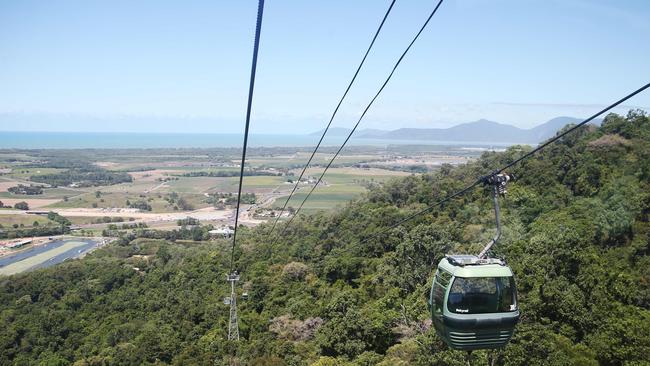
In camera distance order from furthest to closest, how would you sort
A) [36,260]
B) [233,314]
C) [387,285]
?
[36,260], [387,285], [233,314]

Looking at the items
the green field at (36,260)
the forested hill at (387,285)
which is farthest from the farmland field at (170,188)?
the forested hill at (387,285)

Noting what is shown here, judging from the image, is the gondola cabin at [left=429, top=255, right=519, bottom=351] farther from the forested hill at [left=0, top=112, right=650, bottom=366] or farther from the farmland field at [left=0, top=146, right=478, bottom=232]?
the farmland field at [left=0, top=146, right=478, bottom=232]

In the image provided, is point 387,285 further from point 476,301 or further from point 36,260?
point 36,260

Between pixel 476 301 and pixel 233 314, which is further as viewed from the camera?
pixel 233 314

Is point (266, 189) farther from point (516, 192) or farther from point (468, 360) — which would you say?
point (468, 360)

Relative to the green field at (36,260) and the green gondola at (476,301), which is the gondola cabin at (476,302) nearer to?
the green gondola at (476,301)

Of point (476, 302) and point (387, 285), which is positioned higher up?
point (476, 302)

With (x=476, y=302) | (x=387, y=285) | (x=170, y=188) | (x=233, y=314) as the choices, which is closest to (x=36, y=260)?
(x=233, y=314)

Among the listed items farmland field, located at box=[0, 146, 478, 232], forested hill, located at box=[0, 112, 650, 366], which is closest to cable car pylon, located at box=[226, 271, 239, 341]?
forested hill, located at box=[0, 112, 650, 366]
